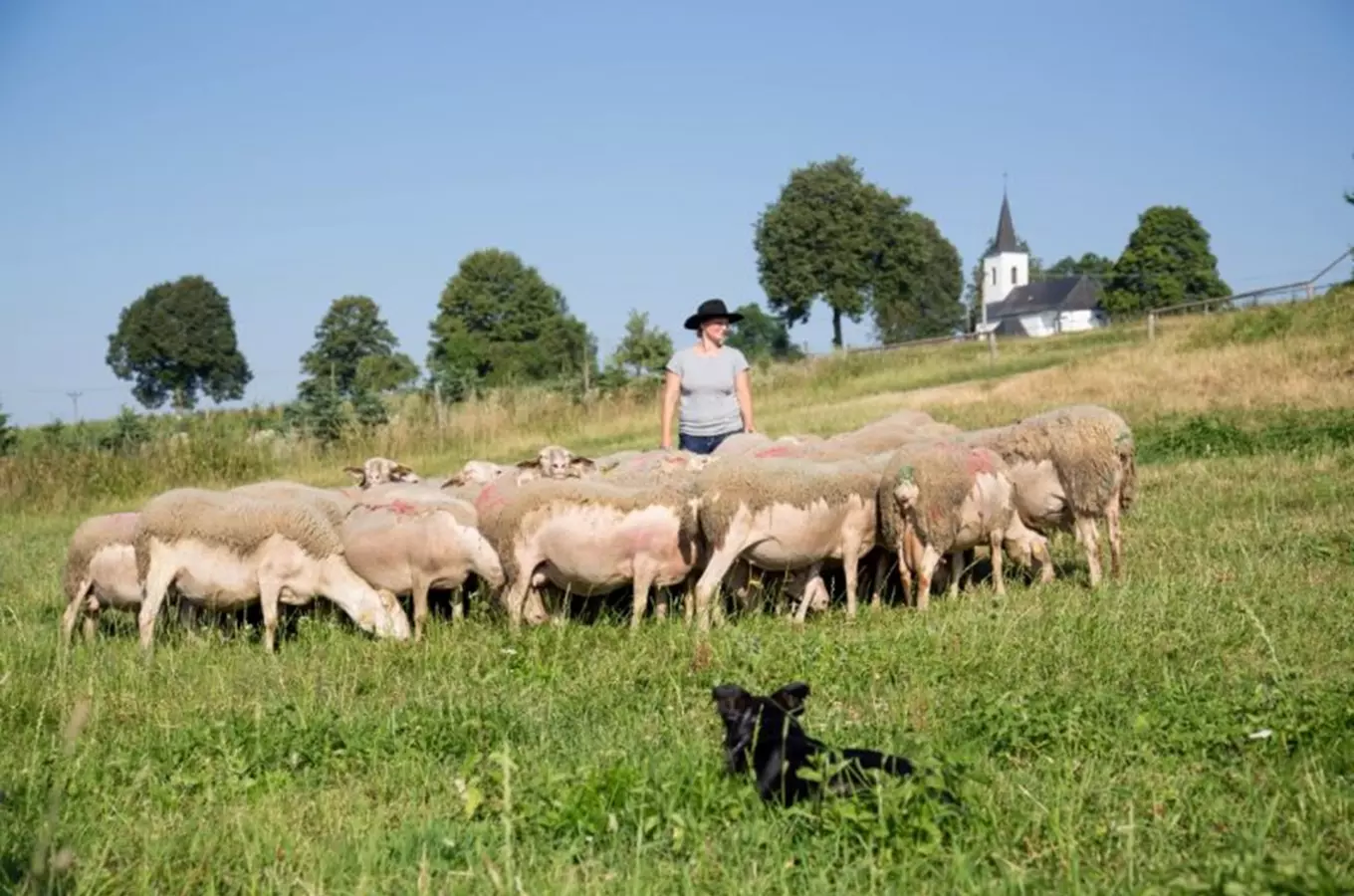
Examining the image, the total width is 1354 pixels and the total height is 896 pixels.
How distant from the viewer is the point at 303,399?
94.1ft

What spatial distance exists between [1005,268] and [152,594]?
14201cm

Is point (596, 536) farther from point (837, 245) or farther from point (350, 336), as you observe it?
point (350, 336)

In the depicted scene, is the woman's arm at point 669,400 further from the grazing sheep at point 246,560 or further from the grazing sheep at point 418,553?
the grazing sheep at point 246,560

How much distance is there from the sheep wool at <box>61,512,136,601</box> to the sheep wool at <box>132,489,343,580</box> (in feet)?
1.85

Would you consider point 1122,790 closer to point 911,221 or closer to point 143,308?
point 911,221

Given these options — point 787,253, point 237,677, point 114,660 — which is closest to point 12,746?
point 237,677

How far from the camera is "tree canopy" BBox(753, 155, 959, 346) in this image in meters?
74.5

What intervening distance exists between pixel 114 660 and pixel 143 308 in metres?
96.2

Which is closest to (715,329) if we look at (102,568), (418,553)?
(418,553)

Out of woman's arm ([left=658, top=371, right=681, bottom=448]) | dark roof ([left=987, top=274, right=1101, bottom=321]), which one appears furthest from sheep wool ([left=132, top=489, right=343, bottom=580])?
dark roof ([left=987, top=274, right=1101, bottom=321])

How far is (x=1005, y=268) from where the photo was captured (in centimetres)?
14312

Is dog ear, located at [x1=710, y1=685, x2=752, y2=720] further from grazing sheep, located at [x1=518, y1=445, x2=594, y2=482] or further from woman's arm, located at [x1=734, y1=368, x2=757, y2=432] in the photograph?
woman's arm, located at [x1=734, y1=368, x2=757, y2=432]

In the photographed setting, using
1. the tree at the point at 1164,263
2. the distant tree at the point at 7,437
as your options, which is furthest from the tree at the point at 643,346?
the tree at the point at 1164,263

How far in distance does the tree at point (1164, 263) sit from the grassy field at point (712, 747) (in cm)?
8869
